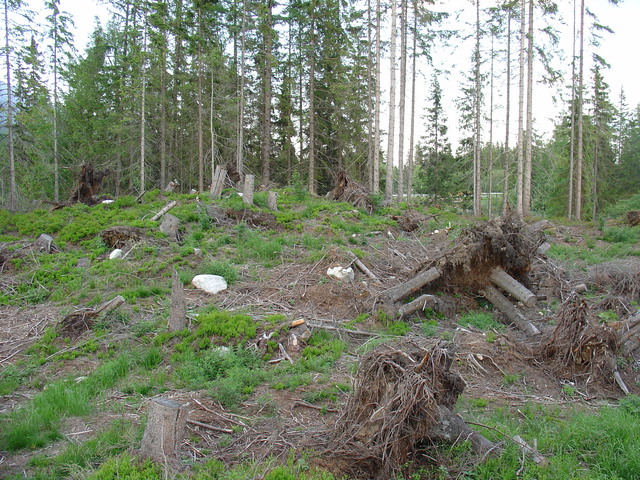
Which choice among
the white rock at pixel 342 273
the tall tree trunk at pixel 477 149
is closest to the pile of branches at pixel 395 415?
the white rock at pixel 342 273

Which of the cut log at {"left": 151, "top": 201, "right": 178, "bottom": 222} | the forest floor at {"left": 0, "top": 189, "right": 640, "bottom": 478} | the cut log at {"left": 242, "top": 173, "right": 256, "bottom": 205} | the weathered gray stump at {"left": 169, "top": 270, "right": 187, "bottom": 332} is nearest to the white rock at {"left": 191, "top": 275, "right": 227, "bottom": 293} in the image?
the forest floor at {"left": 0, "top": 189, "right": 640, "bottom": 478}

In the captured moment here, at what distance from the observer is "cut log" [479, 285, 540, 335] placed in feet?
25.3

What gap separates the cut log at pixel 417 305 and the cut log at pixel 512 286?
1398 millimetres

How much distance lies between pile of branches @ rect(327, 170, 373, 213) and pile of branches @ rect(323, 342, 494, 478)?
1288 cm

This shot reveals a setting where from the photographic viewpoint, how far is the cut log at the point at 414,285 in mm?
8305

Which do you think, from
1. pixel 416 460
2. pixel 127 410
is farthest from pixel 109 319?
pixel 416 460

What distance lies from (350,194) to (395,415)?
1418cm

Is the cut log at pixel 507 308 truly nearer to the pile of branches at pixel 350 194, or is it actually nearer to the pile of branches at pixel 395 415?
the pile of branches at pixel 395 415

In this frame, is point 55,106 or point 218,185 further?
point 55,106

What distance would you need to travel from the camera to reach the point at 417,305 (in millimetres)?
8109

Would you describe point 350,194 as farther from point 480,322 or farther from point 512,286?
point 480,322

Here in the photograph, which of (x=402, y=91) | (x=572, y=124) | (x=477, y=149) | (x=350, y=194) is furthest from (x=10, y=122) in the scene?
(x=572, y=124)

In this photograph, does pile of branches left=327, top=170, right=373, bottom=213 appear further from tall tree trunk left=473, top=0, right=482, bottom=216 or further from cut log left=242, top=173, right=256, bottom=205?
tall tree trunk left=473, top=0, right=482, bottom=216

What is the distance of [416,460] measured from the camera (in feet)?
12.5
